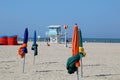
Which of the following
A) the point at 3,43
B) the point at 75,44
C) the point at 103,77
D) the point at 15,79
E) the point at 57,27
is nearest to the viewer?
the point at 75,44

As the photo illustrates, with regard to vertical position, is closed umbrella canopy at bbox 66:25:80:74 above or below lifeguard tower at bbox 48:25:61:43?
below

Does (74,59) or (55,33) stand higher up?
(55,33)

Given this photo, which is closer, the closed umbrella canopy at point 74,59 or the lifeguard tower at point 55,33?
the closed umbrella canopy at point 74,59

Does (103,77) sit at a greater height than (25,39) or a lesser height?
lesser

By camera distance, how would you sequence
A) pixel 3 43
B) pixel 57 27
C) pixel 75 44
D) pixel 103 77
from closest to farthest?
pixel 75 44
pixel 103 77
pixel 3 43
pixel 57 27

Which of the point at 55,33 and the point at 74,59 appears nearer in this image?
the point at 74,59

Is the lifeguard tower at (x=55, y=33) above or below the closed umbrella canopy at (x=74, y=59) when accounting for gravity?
above

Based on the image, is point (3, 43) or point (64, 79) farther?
point (3, 43)

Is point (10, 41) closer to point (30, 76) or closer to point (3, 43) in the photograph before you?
point (3, 43)

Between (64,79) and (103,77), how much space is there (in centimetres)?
165

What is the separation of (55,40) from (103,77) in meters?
50.5

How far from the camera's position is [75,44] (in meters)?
8.72

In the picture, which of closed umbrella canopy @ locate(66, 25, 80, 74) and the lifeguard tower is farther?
the lifeguard tower

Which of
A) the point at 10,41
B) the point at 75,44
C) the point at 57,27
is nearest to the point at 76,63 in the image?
the point at 75,44
